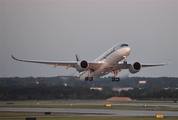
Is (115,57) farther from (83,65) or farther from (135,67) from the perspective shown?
(135,67)

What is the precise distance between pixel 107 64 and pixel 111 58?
144 centimetres

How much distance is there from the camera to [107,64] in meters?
60.6

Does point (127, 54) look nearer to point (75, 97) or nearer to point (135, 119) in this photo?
point (135, 119)

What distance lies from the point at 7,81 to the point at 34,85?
15.1m

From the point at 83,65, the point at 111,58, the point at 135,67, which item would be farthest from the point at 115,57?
the point at 135,67

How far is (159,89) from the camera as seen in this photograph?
319 feet

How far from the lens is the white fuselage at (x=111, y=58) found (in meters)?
57.7

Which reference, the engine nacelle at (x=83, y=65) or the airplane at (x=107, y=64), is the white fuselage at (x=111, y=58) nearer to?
the airplane at (x=107, y=64)

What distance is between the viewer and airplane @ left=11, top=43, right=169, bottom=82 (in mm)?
58188

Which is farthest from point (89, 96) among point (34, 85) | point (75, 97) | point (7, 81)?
point (7, 81)

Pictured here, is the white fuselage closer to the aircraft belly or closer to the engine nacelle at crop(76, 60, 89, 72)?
the aircraft belly

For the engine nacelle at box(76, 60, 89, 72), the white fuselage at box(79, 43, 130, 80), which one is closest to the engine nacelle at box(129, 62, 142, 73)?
the white fuselage at box(79, 43, 130, 80)

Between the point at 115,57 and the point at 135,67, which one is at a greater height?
the point at 115,57

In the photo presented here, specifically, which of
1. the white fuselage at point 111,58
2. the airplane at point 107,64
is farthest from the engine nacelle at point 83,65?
the white fuselage at point 111,58
